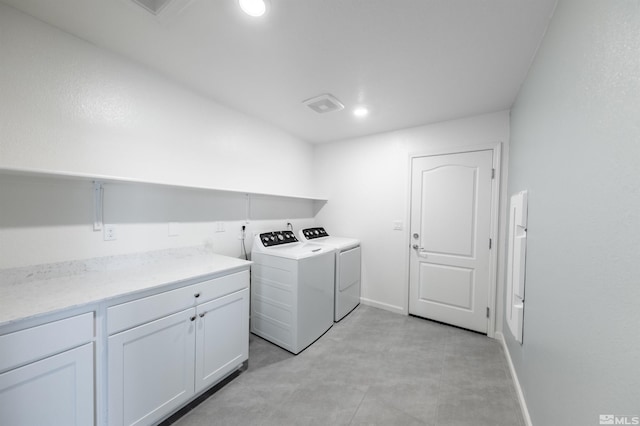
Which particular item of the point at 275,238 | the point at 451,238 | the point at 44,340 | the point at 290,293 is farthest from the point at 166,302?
the point at 451,238

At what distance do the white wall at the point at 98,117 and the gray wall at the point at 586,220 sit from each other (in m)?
2.52

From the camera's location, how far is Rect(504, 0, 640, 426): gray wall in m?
0.65

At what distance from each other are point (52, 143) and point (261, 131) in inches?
69.3

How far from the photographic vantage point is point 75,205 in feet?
4.81

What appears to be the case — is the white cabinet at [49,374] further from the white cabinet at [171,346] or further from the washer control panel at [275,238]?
the washer control panel at [275,238]

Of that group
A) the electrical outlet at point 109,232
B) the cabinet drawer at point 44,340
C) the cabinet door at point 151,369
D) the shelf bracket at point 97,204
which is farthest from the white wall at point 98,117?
the cabinet door at point 151,369

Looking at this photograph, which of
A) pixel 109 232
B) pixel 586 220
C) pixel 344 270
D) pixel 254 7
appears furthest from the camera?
pixel 344 270

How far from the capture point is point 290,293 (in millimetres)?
2135

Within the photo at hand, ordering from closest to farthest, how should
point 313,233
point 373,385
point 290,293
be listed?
point 373,385
point 290,293
point 313,233

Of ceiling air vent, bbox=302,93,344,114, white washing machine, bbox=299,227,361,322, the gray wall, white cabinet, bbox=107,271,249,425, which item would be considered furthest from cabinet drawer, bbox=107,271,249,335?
the gray wall

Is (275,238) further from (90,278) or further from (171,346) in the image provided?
(90,278)

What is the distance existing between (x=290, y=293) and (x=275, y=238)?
0.71 metres

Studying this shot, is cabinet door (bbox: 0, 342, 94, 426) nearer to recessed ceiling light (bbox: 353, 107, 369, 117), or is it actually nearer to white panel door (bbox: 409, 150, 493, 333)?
recessed ceiling light (bbox: 353, 107, 369, 117)

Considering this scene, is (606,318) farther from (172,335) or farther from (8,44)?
(8,44)
